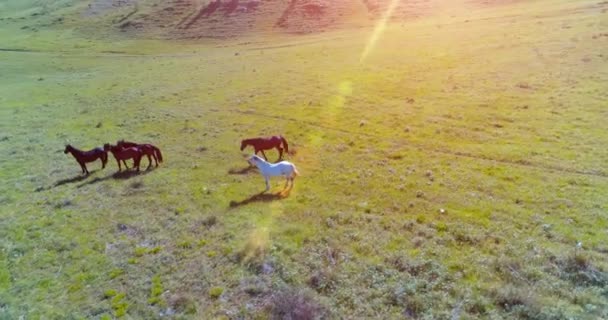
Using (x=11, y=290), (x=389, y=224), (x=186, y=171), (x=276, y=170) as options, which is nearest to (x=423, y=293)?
(x=389, y=224)

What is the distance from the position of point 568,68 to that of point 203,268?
38003mm

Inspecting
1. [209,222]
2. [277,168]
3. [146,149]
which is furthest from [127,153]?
[277,168]

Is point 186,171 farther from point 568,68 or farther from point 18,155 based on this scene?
point 568,68

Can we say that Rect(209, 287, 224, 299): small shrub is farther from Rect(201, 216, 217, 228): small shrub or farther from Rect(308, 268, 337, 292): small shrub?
Rect(201, 216, 217, 228): small shrub

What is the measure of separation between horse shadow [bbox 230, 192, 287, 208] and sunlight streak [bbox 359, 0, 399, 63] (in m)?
34.9

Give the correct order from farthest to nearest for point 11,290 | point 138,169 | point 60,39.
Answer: point 60,39 < point 138,169 < point 11,290

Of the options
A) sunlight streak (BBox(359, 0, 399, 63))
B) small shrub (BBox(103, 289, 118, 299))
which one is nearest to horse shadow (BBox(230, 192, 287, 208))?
small shrub (BBox(103, 289, 118, 299))

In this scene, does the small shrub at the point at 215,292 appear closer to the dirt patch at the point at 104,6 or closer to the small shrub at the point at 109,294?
the small shrub at the point at 109,294

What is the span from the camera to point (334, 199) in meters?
17.9

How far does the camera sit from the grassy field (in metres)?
12.0

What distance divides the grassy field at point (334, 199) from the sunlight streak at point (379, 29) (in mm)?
10219

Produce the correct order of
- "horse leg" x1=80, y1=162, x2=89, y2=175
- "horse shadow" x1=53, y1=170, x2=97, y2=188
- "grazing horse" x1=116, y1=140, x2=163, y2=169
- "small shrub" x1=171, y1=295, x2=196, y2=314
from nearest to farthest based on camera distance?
"small shrub" x1=171, y1=295, x2=196, y2=314 → "horse shadow" x1=53, y1=170, x2=97, y2=188 → "grazing horse" x1=116, y1=140, x2=163, y2=169 → "horse leg" x1=80, y1=162, x2=89, y2=175

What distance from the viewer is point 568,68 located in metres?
36.8

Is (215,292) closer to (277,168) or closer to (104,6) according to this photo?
(277,168)
